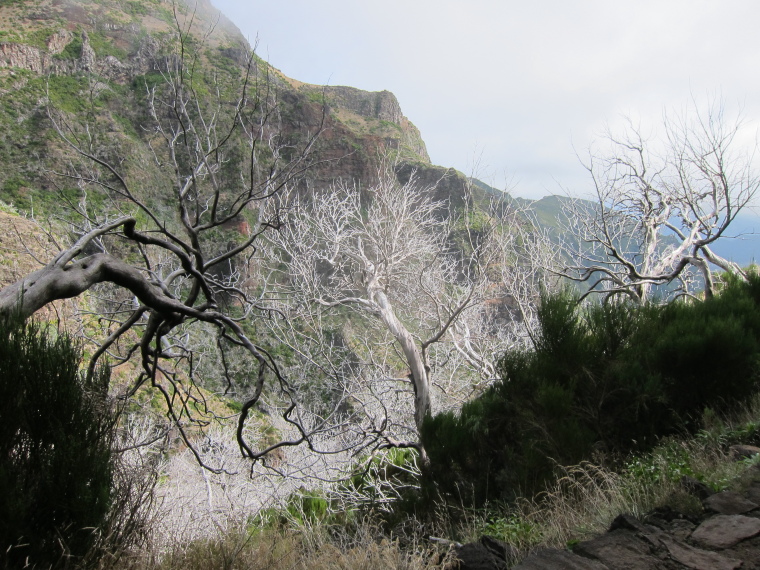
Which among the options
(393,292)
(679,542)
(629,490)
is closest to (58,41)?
(393,292)

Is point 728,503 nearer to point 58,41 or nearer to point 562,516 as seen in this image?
point 562,516

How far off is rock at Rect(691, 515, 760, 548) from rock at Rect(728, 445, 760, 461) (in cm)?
90

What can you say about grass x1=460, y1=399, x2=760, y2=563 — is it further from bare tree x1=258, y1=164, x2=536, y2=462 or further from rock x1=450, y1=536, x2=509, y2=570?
bare tree x1=258, y1=164, x2=536, y2=462

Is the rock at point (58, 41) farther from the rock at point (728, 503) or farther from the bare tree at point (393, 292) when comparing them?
the rock at point (728, 503)

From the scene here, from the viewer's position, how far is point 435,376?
1067 centimetres

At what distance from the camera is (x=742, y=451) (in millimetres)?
3318

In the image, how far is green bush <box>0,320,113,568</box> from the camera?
1900mm

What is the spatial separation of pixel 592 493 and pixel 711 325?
222 centimetres

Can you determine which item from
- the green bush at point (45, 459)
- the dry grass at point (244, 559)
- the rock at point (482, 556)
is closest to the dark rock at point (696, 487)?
the rock at point (482, 556)

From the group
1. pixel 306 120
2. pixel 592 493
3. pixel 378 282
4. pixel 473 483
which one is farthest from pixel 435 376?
pixel 306 120

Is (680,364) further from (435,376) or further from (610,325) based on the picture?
(435,376)

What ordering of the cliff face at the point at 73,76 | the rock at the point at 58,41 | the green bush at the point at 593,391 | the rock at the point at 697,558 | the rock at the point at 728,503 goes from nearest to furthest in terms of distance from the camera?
1. the rock at the point at 697,558
2. the rock at the point at 728,503
3. the green bush at the point at 593,391
4. the cliff face at the point at 73,76
5. the rock at the point at 58,41

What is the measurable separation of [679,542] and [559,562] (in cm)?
67

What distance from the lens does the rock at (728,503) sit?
2.65m
